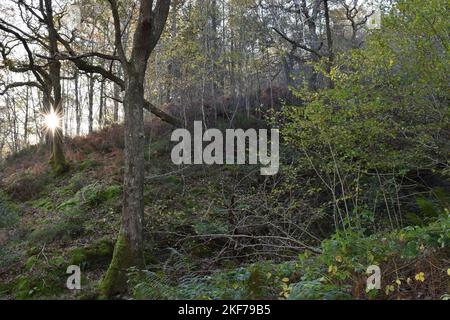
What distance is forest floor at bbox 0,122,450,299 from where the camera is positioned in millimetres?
4527

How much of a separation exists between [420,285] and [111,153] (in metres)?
12.7

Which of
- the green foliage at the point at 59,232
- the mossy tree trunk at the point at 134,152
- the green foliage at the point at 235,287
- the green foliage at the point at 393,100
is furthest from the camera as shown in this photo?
the green foliage at the point at 59,232

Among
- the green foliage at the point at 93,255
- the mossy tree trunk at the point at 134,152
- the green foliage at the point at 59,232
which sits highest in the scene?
the mossy tree trunk at the point at 134,152

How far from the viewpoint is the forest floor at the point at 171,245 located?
4.53 m

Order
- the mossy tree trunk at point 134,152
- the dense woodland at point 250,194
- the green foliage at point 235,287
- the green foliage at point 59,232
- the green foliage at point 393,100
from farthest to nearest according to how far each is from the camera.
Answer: the green foliage at point 59,232, the mossy tree trunk at point 134,152, the green foliage at point 393,100, the dense woodland at point 250,194, the green foliage at point 235,287

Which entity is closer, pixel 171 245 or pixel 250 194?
pixel 171 245

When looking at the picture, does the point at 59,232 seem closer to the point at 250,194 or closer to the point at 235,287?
the point at 250,194

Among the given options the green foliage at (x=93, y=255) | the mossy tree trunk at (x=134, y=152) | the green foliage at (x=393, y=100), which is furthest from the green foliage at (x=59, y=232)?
the green foliage at (x=393, y=100)

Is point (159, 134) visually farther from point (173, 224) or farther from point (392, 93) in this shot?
point (392, 93)

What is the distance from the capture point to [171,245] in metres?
9.36

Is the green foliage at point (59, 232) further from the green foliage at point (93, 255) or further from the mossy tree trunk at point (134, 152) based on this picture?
the mossy tree trunk at point (134, 152)

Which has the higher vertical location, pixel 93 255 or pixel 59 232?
pixel 59 232

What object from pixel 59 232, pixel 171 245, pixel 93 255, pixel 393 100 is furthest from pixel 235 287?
pixel 59 232
